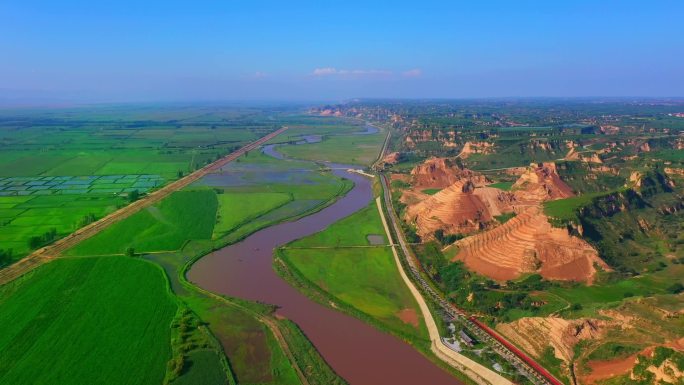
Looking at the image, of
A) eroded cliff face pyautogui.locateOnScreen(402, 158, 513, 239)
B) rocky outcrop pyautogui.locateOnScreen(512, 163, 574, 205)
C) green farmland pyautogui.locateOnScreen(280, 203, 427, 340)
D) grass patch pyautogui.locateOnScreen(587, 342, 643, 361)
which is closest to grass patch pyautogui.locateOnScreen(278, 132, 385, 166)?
rocky outcrop pyautogui.locateOnScreen(512, 163, 574, 205)

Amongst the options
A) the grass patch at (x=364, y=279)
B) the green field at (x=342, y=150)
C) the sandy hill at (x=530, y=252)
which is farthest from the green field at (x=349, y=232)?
the green field at (x=342, y=150)

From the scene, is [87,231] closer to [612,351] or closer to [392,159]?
[612,351]

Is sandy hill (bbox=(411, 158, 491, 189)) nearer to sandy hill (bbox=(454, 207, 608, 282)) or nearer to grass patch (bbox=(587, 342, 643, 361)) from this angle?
sandy hill (bbox=(454, 207, 608, 282))

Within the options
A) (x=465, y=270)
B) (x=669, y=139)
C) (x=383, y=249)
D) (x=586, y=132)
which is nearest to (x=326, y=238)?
(x=383, y=249)

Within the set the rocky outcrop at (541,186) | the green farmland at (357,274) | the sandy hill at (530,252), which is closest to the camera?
the green farmland at (357,274)

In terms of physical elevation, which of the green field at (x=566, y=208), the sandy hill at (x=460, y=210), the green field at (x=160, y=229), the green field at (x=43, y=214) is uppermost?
the green field at (x=566, y=208)

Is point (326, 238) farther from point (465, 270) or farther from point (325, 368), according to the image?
point (325, 368)

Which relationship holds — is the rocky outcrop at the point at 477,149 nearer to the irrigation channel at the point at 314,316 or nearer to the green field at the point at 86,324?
the irrigation channel at the point at 314,316
